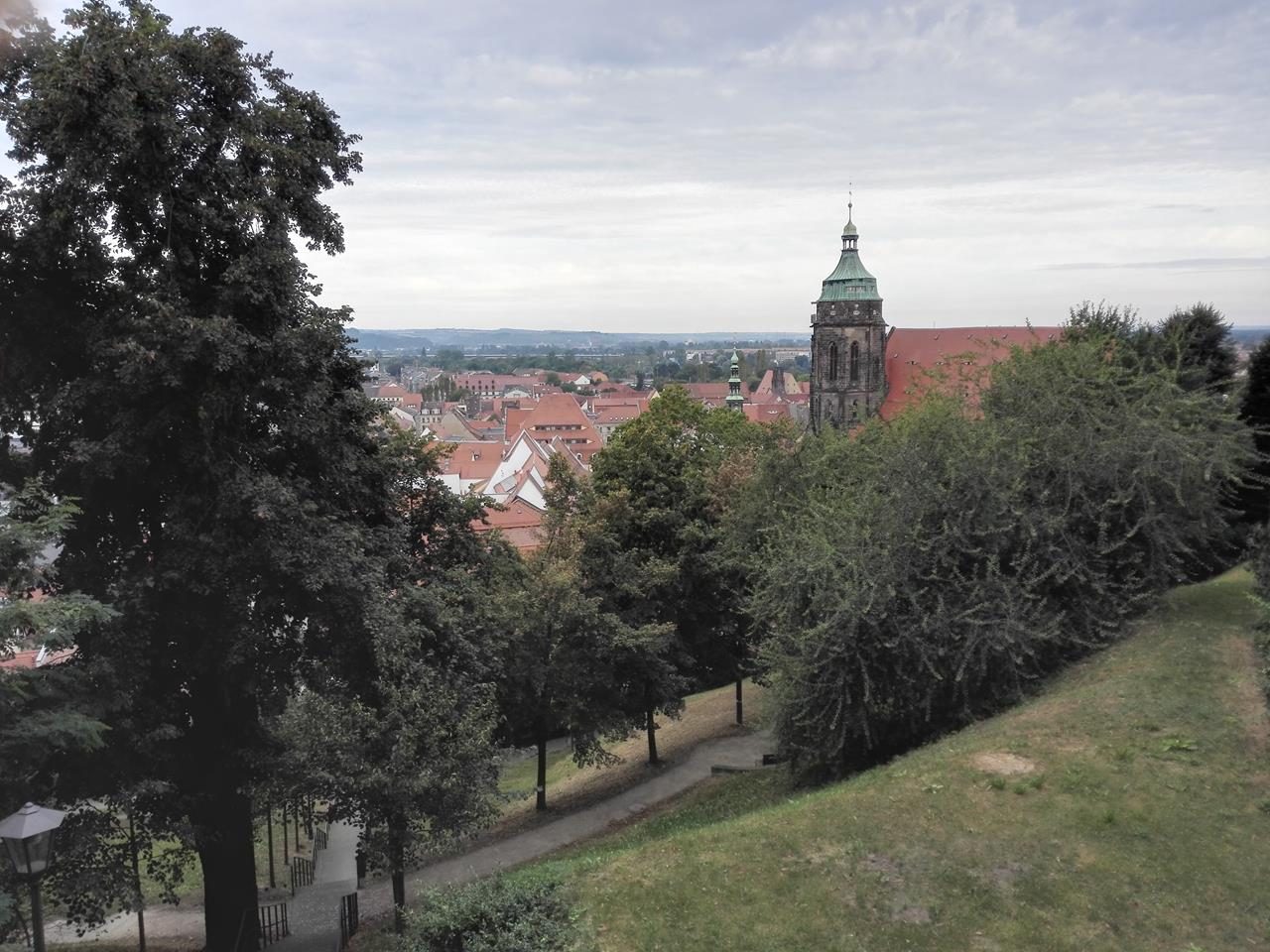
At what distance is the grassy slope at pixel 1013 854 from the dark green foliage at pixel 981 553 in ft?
5.33

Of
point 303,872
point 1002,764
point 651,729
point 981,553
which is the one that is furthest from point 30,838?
point 651,729

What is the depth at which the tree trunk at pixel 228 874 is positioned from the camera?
12922mm

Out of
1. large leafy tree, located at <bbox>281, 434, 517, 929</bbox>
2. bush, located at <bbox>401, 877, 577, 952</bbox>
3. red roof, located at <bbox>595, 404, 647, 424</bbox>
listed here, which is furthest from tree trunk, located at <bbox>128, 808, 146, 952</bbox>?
red roof, located at <bbox>595, 404, 647, 424</bbox>

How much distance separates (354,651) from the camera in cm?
1305

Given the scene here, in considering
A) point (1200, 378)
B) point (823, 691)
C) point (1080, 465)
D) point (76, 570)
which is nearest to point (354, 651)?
point (76, 570)

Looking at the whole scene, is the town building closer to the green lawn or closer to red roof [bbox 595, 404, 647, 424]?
the green lawn

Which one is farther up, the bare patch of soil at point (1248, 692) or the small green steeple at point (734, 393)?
the small green steeple at point (734, 393)

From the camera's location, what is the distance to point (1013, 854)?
10.3m

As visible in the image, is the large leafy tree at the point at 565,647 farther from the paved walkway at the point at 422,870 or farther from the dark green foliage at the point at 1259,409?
the dark green foliage at the point at 1259,409

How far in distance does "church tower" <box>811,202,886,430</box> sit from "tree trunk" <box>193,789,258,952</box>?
146 feet

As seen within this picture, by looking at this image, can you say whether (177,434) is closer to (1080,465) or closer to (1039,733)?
(1039,733)

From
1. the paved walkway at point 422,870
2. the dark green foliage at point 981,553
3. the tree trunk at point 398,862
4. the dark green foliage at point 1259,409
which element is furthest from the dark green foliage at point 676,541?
the dark green foliage at point 1259,409

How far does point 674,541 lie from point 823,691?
327 inches

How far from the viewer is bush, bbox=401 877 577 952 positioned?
8758mm
